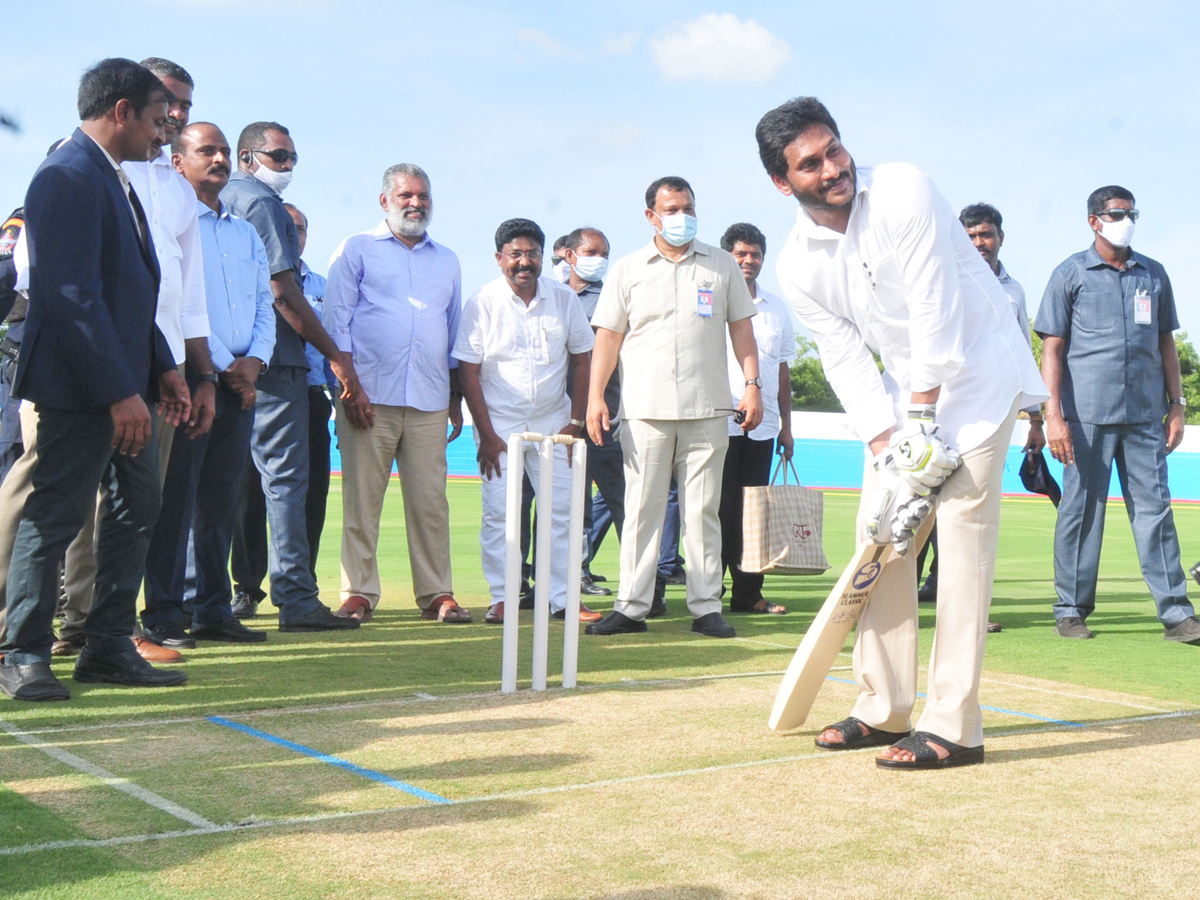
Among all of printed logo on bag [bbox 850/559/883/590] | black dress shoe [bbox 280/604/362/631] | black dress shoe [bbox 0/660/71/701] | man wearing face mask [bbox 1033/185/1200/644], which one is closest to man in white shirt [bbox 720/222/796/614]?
man wearing face mask [bbox 1033/185/1200/644]

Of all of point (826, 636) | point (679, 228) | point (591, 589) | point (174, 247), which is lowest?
point (591, 589)

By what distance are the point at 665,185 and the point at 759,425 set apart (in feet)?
5.70

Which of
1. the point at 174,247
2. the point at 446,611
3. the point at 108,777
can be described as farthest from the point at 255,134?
the point at 108,777

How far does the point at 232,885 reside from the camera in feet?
8.21

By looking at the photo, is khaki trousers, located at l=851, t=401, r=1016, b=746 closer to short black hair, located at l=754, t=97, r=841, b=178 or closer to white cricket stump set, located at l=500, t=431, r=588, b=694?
short black hair, located at l=754, t=97, r=841, b=178

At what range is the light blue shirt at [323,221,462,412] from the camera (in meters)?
6.86

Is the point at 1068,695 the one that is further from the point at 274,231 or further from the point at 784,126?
the point at 274,231

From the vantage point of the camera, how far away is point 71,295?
4.30 m

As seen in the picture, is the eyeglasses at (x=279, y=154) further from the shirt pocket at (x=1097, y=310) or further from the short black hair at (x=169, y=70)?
the shirt pocket at (x=1097, y=310)

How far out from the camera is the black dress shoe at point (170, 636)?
5645 millimetres

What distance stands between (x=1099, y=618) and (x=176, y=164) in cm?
580

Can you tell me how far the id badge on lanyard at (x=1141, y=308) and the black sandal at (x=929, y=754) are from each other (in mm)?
3899

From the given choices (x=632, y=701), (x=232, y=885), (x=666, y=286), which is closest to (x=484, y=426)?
(x=666, y=286)

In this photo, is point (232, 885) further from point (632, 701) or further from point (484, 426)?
point (484, 426)
